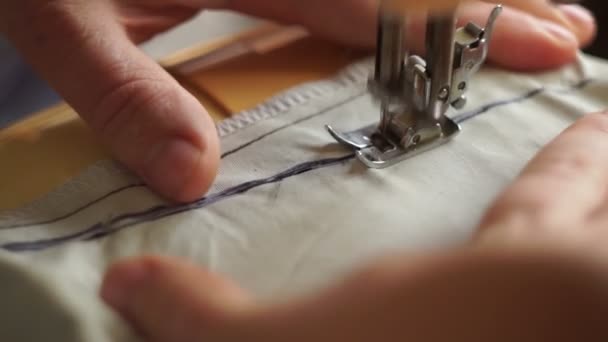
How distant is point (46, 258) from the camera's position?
40 cm

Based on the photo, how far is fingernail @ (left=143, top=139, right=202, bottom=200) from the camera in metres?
0.42

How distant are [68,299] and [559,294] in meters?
0.25

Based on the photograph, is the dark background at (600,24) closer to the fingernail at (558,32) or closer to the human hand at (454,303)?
the fingernail at (558,32)

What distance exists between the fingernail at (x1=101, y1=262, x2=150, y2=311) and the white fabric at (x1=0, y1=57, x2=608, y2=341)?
0.01 meters

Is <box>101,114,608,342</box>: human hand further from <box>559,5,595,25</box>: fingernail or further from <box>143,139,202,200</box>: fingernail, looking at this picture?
<box>559,5,595,25</box>: fingernail

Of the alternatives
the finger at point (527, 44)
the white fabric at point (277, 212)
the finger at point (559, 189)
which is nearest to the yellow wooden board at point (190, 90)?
the white fabric at point (277, 212)

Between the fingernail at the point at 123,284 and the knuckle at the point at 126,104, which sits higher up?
the knuckle at the point at 126,104

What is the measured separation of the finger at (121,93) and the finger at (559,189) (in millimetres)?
189

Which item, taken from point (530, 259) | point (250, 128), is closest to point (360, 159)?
point (250, 128)

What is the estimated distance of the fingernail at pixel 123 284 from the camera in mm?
353

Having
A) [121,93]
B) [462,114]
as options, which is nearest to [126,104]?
[121,93]

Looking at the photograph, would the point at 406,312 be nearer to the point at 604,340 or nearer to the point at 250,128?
the point at 604,340

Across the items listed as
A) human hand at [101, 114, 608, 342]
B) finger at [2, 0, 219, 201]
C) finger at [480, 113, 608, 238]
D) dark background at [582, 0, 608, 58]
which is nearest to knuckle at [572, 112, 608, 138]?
finger at [480, 113, 608, 238]

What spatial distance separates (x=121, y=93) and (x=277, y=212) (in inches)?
5.3
